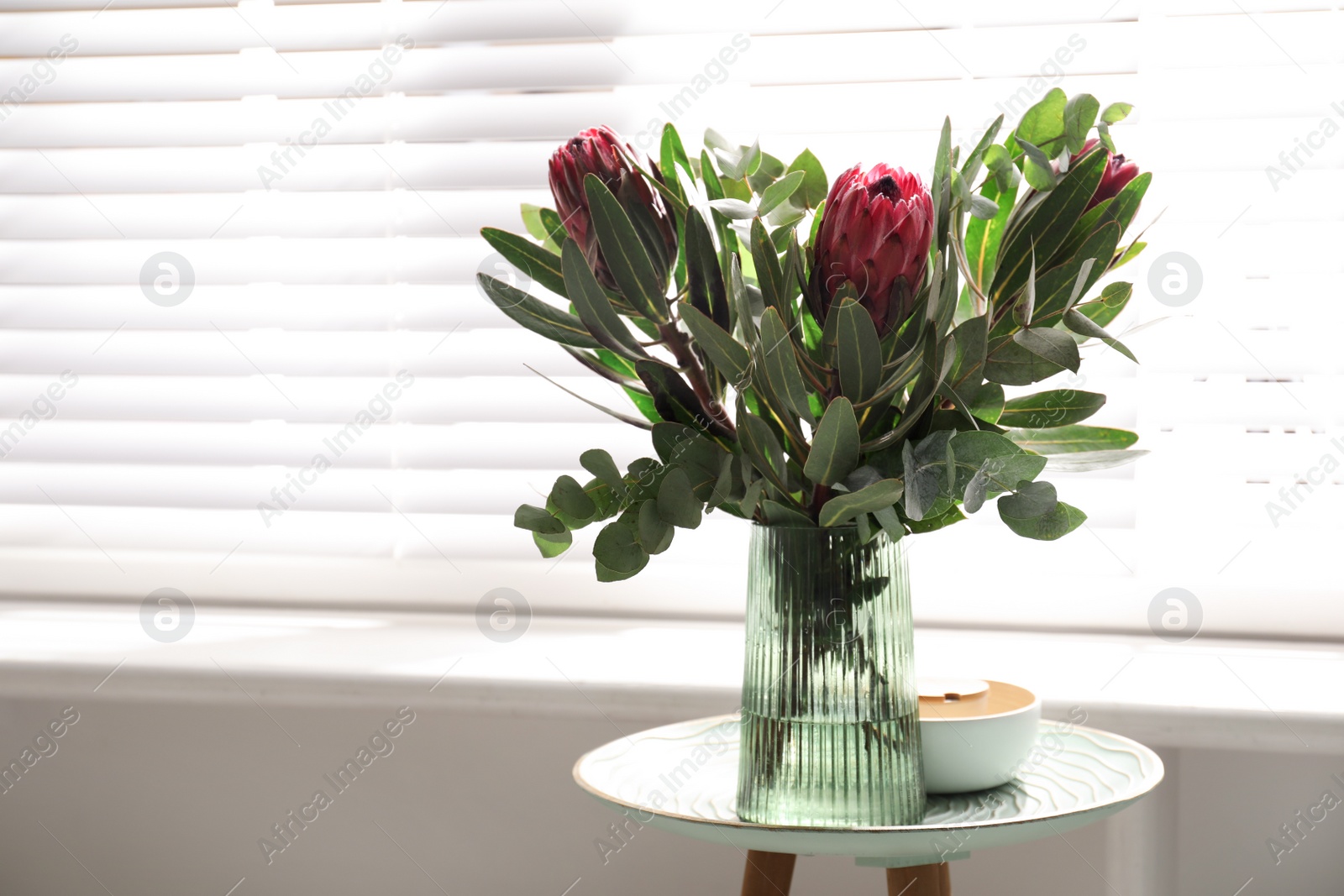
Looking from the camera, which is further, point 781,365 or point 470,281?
point 470,281

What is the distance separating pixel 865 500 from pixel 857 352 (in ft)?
0.26

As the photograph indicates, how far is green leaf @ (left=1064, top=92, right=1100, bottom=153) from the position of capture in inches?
23.1

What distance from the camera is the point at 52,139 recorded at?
1.25 metres

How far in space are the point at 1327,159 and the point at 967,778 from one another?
74cm

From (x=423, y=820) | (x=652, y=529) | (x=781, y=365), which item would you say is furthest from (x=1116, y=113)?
(x=423, y=820)

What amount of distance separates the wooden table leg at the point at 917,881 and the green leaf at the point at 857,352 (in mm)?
318

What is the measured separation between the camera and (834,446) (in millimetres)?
575

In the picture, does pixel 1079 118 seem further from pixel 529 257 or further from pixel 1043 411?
pixel 529 257

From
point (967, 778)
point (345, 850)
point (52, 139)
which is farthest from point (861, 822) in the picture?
point (52, 139)

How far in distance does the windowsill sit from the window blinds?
56 millimetres

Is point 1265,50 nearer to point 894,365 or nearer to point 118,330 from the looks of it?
point 894,365

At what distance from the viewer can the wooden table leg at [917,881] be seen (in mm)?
686

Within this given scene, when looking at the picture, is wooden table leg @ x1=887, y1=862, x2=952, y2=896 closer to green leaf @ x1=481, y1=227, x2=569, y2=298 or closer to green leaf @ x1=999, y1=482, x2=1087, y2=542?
green leaf @ x1=999, y1=482, x2=1087, y2=542

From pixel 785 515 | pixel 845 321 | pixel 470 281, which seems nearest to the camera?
pixel 845 321
